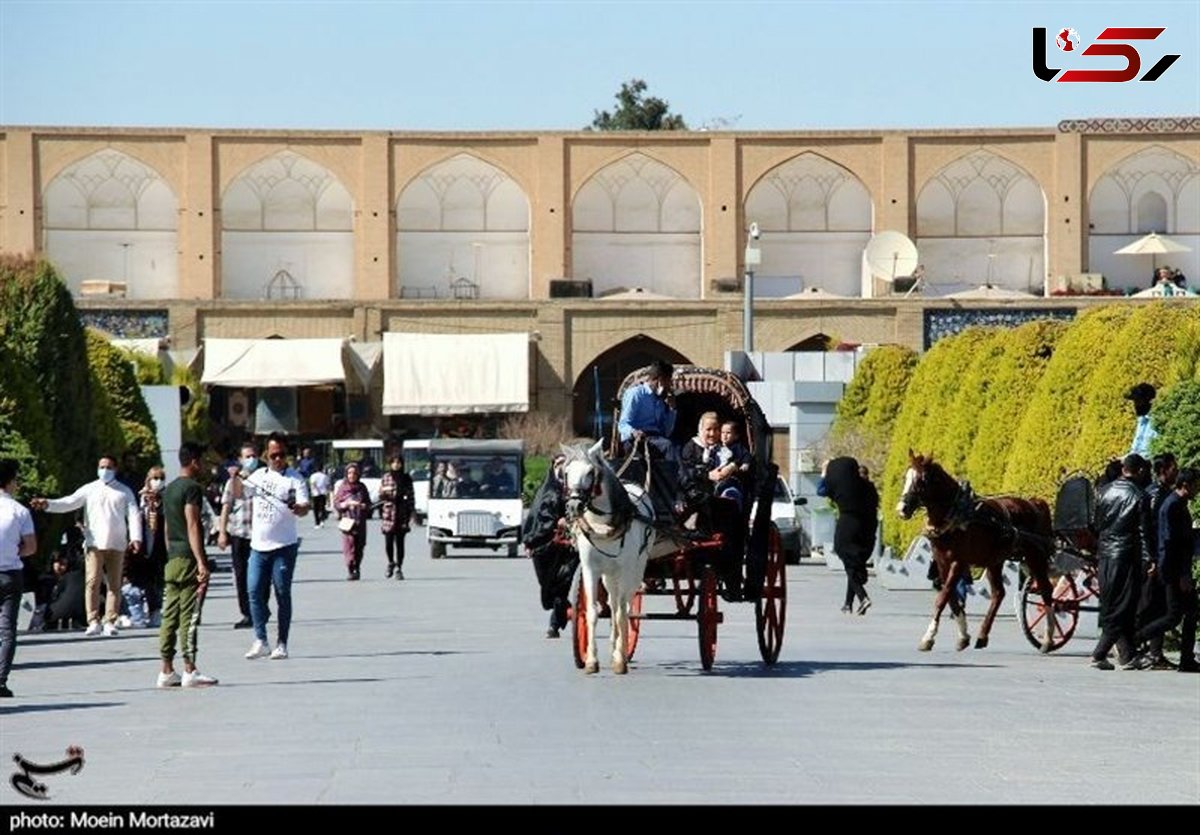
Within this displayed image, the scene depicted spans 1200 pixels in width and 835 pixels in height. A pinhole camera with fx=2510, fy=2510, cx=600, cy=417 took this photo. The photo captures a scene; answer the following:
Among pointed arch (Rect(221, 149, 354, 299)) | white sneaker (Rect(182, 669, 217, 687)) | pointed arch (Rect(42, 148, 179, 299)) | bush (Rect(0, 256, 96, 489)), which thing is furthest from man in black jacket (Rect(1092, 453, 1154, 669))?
pointed arch (Rect(42, 148, 179, 299))

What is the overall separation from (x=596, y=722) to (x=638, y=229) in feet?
191

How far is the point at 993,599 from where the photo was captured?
17625 mm

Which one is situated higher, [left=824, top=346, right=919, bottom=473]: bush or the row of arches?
the row of arches

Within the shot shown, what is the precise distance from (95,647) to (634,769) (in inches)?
368

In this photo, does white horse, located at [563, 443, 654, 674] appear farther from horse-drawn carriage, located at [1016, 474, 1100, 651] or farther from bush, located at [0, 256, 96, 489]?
bush, located at [0, 256, 96, 489]

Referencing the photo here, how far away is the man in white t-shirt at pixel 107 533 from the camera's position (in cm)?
1869

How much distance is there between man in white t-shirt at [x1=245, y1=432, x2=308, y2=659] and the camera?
15922mm

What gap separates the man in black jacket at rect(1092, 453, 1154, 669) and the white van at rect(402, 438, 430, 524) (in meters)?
34.1

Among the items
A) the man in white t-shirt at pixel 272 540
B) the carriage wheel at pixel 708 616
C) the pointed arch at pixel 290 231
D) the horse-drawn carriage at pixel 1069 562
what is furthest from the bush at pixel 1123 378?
the pointed arch at pixel 290 231

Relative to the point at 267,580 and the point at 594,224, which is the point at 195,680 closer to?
the point at 267,580

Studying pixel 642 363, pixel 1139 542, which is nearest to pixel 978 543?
pixel 1139 542

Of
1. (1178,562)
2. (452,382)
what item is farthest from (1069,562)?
(452,382)

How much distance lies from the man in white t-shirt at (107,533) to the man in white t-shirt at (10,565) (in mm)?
4688

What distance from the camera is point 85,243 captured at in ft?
221
